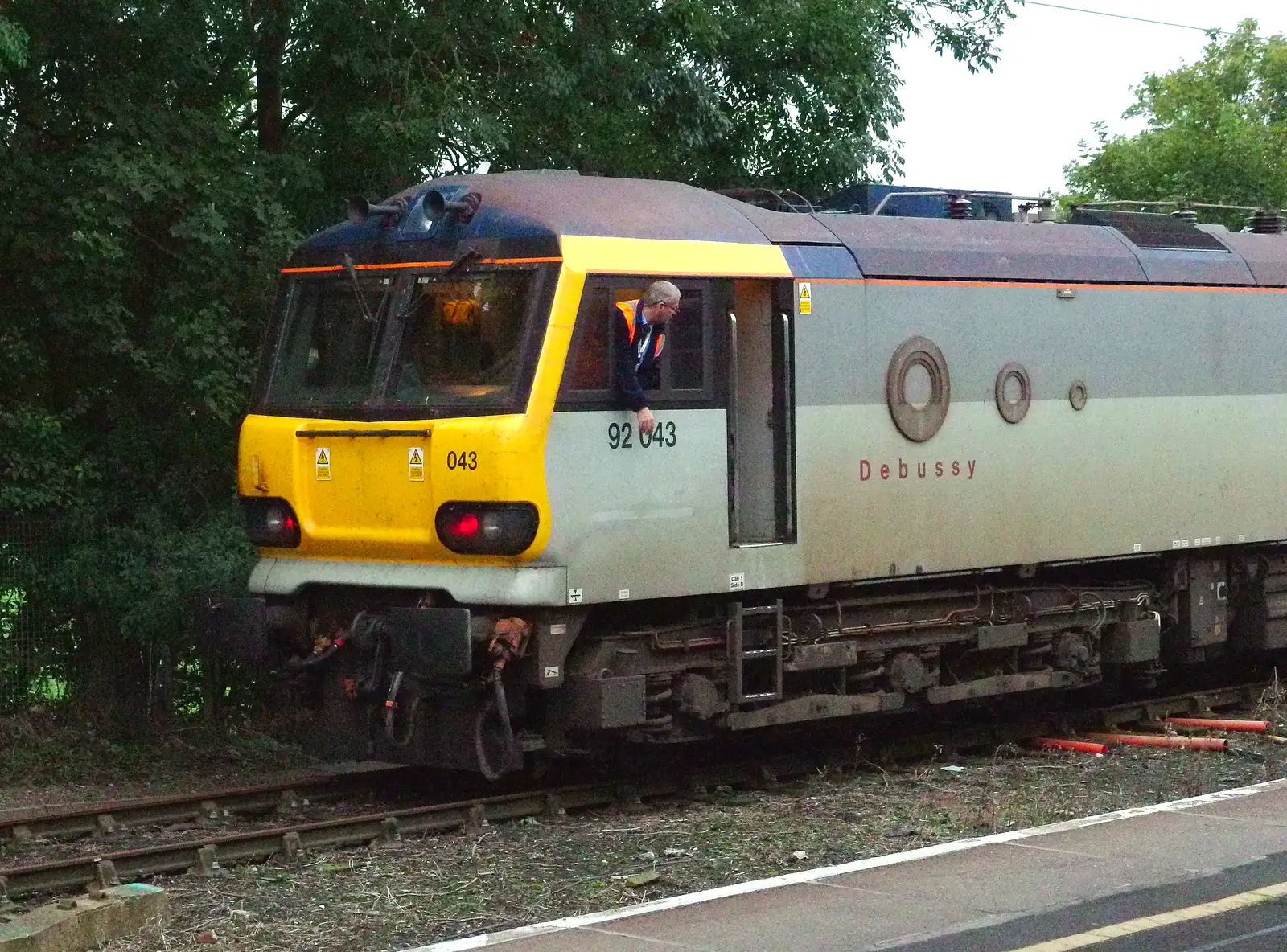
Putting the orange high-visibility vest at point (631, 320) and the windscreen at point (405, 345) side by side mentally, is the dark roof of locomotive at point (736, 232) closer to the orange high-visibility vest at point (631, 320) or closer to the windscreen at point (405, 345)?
the windscreen at point (405, 345)

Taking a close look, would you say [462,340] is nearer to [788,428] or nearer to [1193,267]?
[788,428]

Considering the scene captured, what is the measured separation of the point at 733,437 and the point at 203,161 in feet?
13.1

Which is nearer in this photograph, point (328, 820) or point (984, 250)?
point (328, 820)

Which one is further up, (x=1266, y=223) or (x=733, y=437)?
(x=1266, y=223)

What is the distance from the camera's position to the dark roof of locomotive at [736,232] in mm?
9469

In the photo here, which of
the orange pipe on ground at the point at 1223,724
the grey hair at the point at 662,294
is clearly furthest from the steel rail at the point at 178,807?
the orange pipe on ground at the point at 1223,724

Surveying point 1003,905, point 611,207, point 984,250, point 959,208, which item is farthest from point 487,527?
point 959,208

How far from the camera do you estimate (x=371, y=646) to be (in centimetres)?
964

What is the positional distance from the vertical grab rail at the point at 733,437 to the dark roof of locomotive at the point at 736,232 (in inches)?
21.2

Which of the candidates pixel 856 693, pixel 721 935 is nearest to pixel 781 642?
pixel 856 693

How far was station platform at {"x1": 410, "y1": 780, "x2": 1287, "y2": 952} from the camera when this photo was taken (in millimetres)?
6555

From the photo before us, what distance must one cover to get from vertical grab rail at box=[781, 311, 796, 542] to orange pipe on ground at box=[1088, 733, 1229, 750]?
10.6ft

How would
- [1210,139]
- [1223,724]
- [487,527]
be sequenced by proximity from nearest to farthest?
[487,527] → [1223,724] → [1210,139]

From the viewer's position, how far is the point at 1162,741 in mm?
11750
